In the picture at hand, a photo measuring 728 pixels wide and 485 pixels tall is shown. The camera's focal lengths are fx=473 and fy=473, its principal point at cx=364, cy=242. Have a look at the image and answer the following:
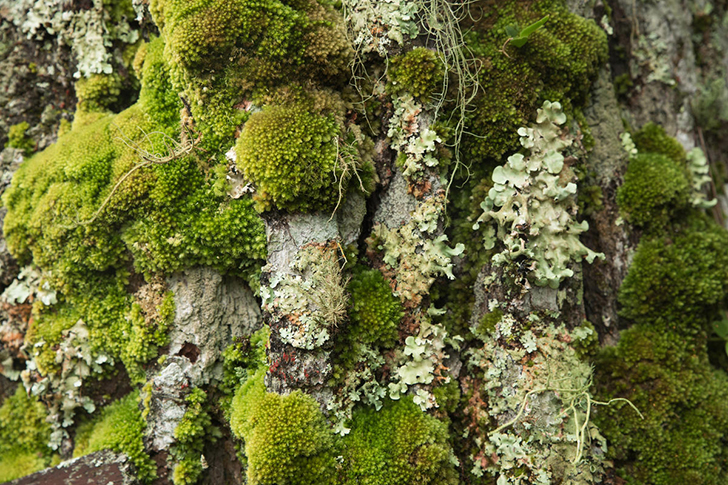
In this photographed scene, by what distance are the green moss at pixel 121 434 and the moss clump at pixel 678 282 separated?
2992mm

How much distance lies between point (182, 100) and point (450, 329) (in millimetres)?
2072

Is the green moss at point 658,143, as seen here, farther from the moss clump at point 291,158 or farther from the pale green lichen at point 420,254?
the moss clump at point 291,158

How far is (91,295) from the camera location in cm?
299

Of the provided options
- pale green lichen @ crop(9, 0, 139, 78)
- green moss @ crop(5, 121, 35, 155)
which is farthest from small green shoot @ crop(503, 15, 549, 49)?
green moss @ crop(5, 121, 35, 155)

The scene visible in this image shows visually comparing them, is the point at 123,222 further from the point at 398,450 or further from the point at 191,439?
the point at 398,450

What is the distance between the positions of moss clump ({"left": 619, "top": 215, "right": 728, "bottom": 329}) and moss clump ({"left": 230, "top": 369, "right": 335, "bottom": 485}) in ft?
6.64

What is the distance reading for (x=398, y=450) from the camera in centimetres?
248

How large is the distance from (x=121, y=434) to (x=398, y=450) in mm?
1589

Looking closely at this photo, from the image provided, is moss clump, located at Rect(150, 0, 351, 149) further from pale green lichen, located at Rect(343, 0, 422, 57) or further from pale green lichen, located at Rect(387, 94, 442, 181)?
pale green lichen, located at Rect(387, 94, 442, 181)

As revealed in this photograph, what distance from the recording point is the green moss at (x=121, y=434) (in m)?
2.65

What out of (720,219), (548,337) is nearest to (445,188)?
(548,337)

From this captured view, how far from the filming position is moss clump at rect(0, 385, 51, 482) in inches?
125

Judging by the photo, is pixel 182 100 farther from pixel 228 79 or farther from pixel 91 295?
pixel 91 295

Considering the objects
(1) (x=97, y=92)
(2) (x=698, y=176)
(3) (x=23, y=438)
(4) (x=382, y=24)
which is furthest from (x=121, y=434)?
(2) (x=698, y=176)
